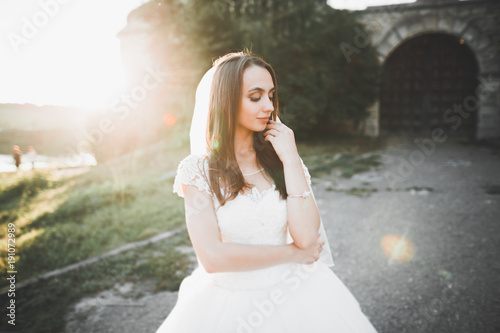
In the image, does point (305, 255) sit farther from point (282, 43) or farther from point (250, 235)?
point (282, 43)

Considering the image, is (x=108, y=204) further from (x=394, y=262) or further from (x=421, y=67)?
(x=421, y=67)

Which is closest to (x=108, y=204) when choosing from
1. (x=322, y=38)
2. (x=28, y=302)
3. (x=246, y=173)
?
(x=28, y=302)

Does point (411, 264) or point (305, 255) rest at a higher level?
point (305, 255)

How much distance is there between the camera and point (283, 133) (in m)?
1.87

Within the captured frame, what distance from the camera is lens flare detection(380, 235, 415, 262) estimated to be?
411 centimetres

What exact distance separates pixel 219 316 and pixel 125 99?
48.2 feet

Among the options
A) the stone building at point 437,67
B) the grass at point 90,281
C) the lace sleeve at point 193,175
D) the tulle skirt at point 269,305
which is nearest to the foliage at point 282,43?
the stone building at point 437,67

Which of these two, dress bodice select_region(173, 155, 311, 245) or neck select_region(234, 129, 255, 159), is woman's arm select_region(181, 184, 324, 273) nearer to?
dress bodice select_region(173, 155, 311, 245)

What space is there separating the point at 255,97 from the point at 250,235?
2.92ft

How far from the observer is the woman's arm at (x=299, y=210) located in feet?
5.65

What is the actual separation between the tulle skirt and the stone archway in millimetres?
13912

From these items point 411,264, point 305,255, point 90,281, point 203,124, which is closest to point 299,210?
point 305,255

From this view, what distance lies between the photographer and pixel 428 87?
537 inches

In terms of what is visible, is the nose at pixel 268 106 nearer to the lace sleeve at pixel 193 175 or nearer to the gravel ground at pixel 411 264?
the lace sleeve at pixel 193 175
